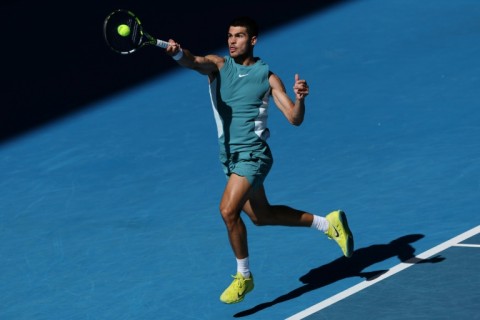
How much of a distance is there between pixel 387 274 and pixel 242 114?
1816 millimetres

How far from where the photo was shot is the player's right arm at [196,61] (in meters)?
9.65

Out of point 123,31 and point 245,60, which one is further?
point 245,60

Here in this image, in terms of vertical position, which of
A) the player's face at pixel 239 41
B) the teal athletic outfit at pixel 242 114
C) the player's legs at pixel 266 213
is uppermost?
the player's face at pixel 239 41

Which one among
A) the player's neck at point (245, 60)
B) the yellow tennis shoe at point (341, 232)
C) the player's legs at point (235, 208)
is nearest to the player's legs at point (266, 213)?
the yellow tennis shoe at point (341, 232)

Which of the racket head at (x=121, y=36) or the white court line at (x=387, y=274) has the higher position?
the racket head at (x=121, y=36)

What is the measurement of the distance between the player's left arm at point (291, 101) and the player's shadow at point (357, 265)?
4.73ft

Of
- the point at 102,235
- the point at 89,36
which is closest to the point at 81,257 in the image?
the point at 102,235

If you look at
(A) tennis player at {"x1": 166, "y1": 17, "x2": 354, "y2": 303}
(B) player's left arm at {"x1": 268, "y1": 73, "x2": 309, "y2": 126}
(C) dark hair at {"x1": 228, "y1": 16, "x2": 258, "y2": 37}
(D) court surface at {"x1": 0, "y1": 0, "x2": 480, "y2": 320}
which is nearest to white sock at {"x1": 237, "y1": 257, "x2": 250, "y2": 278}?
(A) tennis player at {"x1": 166, "y1": 17, "x2": 354, "y2": 303}

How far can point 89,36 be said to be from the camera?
17.6 metres

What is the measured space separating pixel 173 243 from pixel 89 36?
21.9 feet

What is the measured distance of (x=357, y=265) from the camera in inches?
426

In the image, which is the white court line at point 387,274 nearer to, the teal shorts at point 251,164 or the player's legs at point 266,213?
the player's legs at point 266,213

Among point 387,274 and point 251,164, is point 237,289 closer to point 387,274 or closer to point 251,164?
point 251,164

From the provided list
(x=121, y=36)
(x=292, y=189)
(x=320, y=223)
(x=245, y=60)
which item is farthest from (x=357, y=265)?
(x=121, y=36)
